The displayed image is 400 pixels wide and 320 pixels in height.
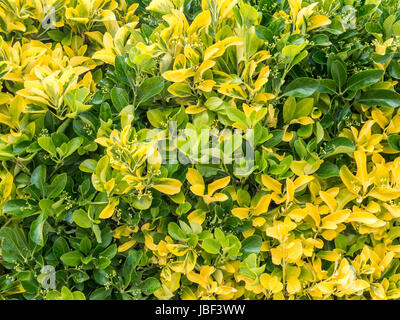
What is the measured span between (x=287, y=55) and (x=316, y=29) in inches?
12.6

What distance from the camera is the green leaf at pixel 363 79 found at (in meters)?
1.55

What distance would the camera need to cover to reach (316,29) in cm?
169

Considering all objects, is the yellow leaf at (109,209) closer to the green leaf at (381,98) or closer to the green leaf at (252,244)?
the green leaf at (252,244)

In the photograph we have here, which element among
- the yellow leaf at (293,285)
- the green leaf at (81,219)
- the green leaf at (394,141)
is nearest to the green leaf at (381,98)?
the green leaf at (394,141)

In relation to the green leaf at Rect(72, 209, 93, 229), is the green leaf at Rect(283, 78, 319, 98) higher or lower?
higher

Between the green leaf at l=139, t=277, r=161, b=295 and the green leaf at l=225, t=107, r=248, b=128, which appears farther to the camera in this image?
the green leaf at l=139, t=277, r=161, b=295

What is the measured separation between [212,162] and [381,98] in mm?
767

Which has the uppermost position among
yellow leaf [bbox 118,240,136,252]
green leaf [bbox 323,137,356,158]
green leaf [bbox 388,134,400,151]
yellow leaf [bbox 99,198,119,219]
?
green leaf [bbox 323,137,356,158]

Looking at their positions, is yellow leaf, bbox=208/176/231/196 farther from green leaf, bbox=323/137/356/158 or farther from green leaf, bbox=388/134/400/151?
green leaf, bbox=388/134/400/151

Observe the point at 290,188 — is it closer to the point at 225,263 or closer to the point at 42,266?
the point at 225,263

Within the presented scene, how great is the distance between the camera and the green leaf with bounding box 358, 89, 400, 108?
5.20 ft

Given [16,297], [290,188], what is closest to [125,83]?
[290,188]

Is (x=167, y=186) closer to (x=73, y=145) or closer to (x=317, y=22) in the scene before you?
(x=73, y=145)

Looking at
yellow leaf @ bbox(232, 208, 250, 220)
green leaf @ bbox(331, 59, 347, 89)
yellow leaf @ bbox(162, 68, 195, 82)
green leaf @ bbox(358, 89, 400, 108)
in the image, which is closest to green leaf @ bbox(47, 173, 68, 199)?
yellow leaf @ bbox(162, 68, 195, 82)
